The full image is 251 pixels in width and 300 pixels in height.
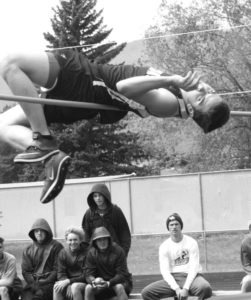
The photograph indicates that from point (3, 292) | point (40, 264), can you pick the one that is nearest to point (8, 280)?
point (3, 292)

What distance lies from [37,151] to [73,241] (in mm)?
3271

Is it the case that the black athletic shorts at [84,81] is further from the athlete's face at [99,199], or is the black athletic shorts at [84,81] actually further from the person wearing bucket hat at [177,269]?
the person wearing bucket hat at [177,269]

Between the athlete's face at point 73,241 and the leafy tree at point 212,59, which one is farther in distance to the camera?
the leafy tree at point 212,59

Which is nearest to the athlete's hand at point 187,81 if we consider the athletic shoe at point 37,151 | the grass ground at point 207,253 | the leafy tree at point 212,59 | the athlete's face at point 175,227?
the athletic shoe at point 37,151

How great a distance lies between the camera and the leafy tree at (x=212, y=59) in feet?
96.7

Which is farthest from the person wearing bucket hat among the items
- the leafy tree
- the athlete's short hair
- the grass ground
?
the leafy tree

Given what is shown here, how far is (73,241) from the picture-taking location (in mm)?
8945

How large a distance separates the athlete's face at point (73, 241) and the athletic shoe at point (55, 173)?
3.09 meters

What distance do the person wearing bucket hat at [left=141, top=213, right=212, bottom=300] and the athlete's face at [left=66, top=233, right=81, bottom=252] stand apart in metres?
0.84

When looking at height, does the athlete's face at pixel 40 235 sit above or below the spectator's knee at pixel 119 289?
above

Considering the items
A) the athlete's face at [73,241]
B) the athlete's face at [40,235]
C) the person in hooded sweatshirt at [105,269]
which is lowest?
the person in hooded sweatshirt at [105,269]

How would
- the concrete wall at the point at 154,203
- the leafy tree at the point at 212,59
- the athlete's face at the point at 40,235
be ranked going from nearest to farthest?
the athlete's face at the point at 40,235, the concrete wall at the point at 154,203, the leafy tree at the point at 212,59

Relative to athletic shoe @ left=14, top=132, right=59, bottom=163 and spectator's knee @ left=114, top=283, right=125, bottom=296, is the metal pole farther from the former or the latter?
spectator's knee @ left=114, top=283, right=125, bottom=296

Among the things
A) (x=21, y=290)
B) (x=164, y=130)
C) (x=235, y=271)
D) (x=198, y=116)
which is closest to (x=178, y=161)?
(x=164, y=130)
